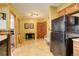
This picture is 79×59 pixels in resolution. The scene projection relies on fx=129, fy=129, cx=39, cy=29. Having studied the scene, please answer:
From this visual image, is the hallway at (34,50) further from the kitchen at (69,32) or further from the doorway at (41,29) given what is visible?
the kitchen at (69,32)

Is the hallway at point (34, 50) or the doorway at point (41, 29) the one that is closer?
the hallway at point (34, 50)

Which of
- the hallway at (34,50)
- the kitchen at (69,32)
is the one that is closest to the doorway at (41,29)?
the hallway at (34,50)

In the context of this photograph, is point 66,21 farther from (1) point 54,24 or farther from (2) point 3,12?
(2) point 3,12

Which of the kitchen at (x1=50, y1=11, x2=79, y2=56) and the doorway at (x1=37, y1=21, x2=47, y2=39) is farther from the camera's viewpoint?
the doorway at (x1=37, y1=21, x2=47, y2=39)

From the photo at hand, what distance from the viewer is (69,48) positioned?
89.5 inches

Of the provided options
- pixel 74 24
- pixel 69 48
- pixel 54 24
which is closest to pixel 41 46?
pixel 54 24

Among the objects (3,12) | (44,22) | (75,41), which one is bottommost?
(75,41)

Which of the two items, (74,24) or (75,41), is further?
(74,24)

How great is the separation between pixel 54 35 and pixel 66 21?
2.45 ft

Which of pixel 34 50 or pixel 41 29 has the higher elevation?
pixel 41 29

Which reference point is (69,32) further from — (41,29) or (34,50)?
(34,50)

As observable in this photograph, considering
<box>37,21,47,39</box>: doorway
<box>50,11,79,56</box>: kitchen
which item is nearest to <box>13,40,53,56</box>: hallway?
<box>37,21,47,39</box>: doorway

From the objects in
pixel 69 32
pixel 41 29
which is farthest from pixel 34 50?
pixel 69 32

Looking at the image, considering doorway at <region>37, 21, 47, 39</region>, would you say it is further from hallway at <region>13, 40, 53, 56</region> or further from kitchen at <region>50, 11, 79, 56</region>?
kitchen at <region>50, 11, 79, 56</region>
